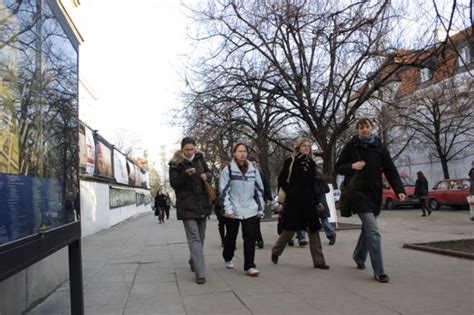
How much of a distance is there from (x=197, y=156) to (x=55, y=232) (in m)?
3.48

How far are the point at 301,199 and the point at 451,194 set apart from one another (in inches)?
726

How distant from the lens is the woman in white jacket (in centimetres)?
675

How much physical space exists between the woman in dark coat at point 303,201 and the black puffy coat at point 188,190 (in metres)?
1.29

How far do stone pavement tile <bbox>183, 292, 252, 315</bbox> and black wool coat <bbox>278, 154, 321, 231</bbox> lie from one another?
184 cm

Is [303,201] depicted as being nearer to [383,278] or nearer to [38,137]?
[383,278]

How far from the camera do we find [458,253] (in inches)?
300

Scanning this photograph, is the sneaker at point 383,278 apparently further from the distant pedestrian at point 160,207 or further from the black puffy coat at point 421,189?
the distant pedestrian at point 160,207

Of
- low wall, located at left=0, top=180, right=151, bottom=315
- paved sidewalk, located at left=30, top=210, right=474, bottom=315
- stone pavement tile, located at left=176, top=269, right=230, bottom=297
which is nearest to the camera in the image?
low wall, located at left=0, top=180, right=151, bottom=315

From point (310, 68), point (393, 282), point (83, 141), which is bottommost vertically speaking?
point (393, 282)

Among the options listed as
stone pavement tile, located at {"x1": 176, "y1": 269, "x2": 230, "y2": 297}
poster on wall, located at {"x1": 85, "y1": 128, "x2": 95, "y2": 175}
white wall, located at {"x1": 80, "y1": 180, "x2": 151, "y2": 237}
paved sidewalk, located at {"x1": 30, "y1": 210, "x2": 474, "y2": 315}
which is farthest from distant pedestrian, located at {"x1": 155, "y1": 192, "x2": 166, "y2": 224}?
stone pavement tile, located at {"x1": 176, "y1": 269, "x2": 230, "y2": 297}

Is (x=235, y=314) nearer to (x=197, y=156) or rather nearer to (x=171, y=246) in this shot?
(x=197, y=156)

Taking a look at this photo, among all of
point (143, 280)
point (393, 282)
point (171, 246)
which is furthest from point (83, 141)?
point (393, 282)

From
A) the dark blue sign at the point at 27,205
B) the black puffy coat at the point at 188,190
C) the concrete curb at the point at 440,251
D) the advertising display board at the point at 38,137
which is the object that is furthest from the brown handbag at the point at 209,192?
the concrete curb at the point at 440,251

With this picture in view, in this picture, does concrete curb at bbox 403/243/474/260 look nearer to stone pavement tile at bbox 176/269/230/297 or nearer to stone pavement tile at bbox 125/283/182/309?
stone pavement tile at bbox 176/269/230/297
